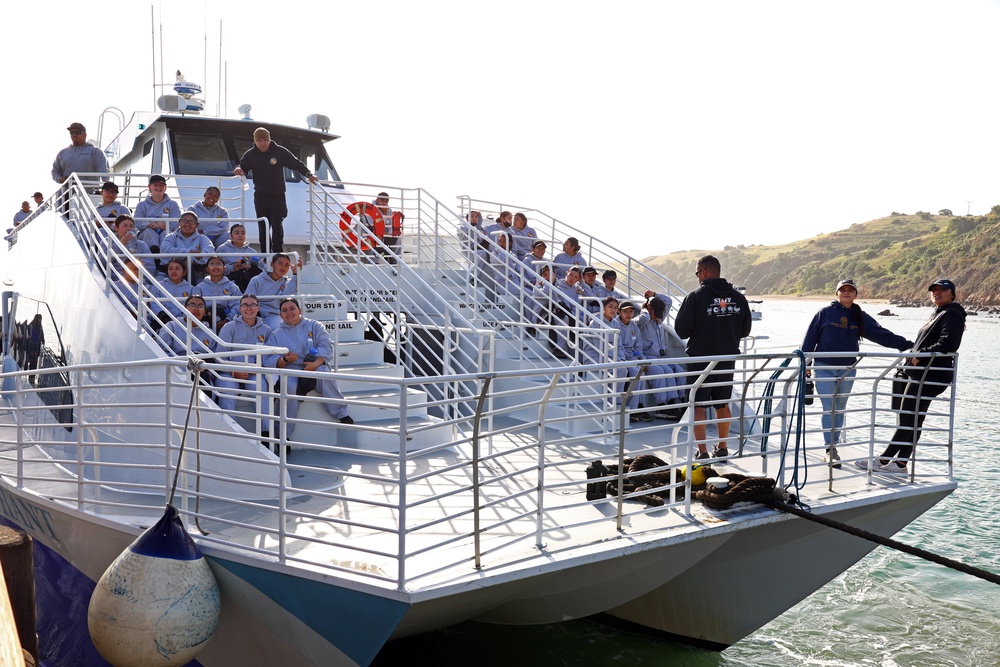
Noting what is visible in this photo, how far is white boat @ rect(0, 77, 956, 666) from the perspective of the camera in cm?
451

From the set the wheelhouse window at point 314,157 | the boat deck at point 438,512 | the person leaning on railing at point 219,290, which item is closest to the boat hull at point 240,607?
the boat deck at point 438,512

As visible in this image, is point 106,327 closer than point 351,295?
Yes

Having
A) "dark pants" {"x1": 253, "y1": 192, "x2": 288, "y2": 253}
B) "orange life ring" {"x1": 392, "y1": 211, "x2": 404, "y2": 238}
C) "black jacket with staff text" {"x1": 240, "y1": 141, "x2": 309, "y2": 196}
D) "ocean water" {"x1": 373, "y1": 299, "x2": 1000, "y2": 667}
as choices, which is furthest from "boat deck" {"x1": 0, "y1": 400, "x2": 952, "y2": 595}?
"orange life ring" {"x1": 392, "y1": 211, "x2": 404, "y2": 238}

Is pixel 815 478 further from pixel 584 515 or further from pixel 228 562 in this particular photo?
pixel 228 562

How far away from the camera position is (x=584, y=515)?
571cm

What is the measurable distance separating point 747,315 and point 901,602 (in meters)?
4.41

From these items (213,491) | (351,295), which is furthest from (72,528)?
(351,295)

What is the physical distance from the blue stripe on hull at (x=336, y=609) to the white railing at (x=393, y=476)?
119 millimetres

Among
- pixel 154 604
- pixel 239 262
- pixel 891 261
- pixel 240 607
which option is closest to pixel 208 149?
pixel 239 262

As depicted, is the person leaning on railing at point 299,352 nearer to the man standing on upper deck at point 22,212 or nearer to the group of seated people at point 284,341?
the group of seated people at point 284,341

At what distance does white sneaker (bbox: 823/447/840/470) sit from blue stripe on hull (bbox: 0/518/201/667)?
491 centimetres

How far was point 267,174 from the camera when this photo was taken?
962 cm

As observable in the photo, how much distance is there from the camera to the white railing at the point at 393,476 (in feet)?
14.6

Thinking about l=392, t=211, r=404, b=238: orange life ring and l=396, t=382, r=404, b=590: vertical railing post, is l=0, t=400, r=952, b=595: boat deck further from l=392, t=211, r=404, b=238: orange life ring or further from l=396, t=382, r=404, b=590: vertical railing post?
l=392, t=211, r=404, b=238: orange life ring
